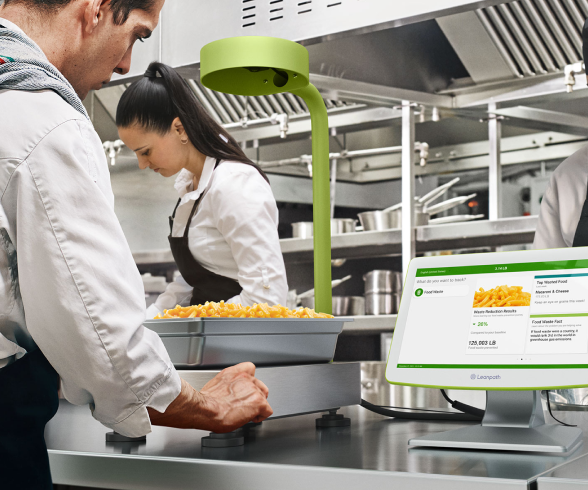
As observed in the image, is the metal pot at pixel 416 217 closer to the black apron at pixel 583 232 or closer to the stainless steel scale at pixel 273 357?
the black apron at pixel 583 232

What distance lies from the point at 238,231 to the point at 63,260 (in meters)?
1.21

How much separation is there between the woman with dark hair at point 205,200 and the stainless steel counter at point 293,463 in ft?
2.80

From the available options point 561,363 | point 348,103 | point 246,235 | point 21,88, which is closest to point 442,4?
point 246,235

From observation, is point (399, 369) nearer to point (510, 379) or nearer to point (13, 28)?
point (510, 379)

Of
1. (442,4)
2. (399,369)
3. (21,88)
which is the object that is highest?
(442,4)

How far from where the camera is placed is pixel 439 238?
322cm

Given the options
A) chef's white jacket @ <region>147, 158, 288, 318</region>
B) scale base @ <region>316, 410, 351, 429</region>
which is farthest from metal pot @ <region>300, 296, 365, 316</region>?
scale base @ <region>316, 410, 351, 429</region>

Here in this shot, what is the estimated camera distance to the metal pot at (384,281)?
3.43 meters

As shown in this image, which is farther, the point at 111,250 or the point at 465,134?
the point at 465,134

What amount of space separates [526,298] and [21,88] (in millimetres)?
718

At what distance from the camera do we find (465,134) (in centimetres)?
413

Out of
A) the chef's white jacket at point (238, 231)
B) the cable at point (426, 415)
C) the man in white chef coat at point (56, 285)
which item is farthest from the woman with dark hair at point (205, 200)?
the man in white chef coat at point (56, 285)

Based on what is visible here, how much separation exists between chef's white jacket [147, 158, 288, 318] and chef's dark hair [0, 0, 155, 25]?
0.97 meters

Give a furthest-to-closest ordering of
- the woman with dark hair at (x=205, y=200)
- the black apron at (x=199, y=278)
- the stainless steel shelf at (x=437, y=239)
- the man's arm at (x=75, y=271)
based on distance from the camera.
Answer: the stainless steel shelf at (x=437, y=239) < the black apron at (x=199, y=278) < the woman with dark hair at (x=205, y=200) < the man's arm at (x=75, y=271)
